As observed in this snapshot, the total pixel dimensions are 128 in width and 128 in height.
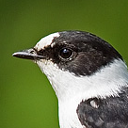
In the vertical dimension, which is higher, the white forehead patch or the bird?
the white forehead patch

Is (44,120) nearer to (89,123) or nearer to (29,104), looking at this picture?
(29,104)

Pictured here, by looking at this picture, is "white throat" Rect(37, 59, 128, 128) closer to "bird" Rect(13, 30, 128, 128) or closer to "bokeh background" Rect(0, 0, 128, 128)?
"bird" Rect(13, 30, 128, 128)

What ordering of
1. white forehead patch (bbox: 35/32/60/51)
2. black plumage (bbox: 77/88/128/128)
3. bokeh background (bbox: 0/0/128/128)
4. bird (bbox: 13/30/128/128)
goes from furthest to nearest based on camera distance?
bokeh background (bbox: 0/0/128/128) < white forehead patch (bbox: 35/32/60/51) < bird (bbox: 13/30/128/128) < black plumage (bbox: 77/88/128/128)

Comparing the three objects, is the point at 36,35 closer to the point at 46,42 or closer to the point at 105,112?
the point at 46,42

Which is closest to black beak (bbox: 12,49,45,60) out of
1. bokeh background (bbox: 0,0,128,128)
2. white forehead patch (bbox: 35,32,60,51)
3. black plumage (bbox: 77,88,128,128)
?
white forehead patch (bbox: 35,32,60,51)

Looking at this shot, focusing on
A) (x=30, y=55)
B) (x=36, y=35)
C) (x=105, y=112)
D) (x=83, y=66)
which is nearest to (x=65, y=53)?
(x=83, y=66)

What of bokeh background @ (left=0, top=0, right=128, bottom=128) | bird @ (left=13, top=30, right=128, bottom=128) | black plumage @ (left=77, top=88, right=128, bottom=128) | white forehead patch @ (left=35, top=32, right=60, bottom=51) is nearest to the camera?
black plumage @ (left=77, top=88, right=128, bottom=128)
